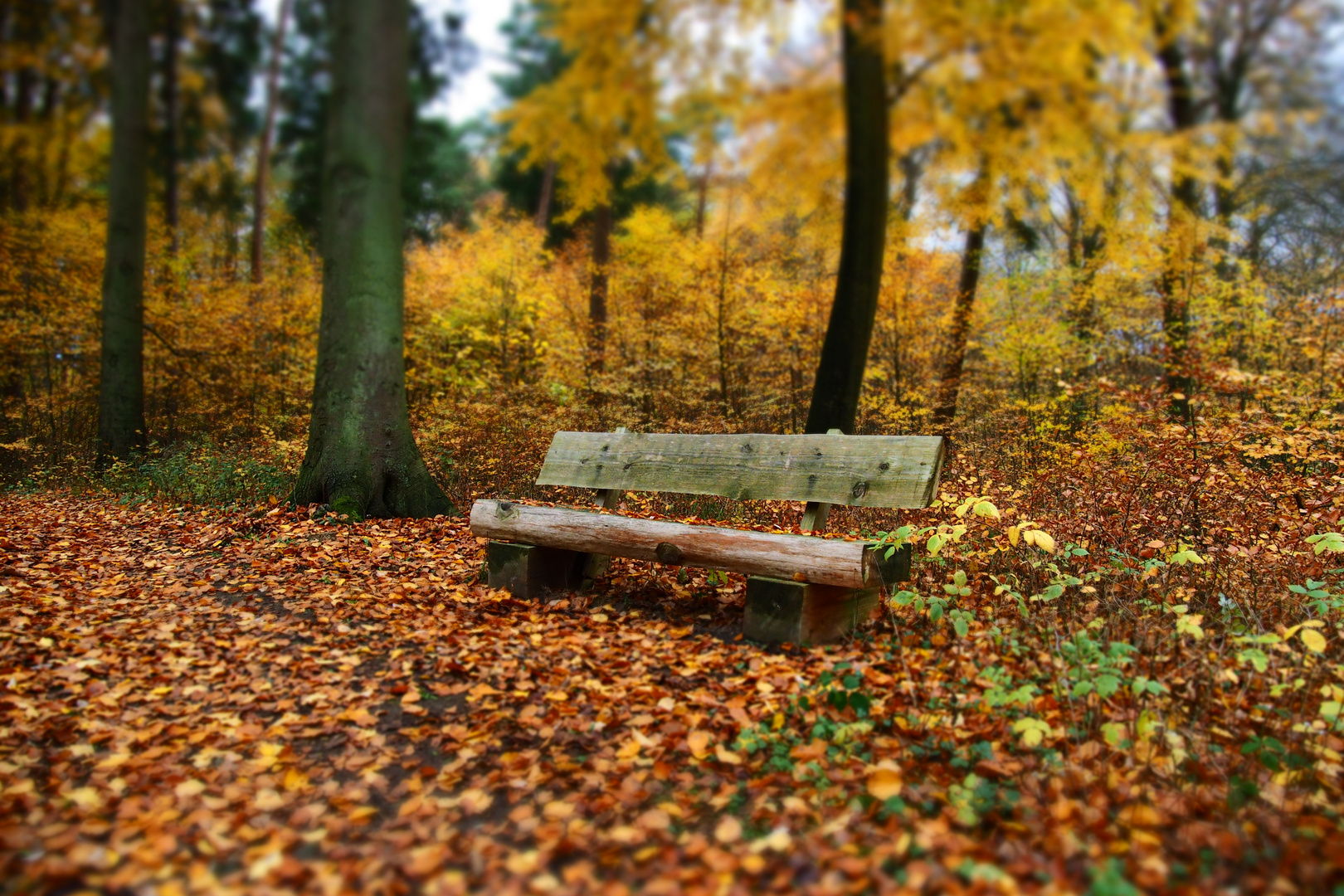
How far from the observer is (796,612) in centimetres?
306

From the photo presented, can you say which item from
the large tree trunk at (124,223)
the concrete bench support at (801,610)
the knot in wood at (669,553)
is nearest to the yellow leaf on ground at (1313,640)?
the concrete bench support at (801,610)

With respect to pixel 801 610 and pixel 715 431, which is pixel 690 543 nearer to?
pixel 801 610

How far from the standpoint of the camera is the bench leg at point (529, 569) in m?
3.97

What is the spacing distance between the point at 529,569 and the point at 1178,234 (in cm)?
844

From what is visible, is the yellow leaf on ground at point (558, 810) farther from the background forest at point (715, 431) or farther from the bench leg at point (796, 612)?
the bench leg at point (796, 612)

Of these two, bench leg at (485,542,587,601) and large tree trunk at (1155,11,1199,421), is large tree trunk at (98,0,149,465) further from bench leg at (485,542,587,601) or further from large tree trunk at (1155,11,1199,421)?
large tree trunk at (1155,11,1199,421)

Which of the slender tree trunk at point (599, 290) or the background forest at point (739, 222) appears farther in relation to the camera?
the slender tree trunk at point (599, 290)

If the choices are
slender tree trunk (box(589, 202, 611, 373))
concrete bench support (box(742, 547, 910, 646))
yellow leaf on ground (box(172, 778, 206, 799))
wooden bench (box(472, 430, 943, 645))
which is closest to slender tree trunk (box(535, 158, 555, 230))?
slender tree trunk (box(589, 202, 611, 373))

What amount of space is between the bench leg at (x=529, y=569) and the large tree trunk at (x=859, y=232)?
2.65 m

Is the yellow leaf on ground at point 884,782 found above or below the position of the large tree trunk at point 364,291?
below

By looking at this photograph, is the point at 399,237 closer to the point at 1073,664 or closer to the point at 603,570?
the point at 603,570

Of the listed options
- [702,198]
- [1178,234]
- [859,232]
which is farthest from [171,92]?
[1178,234]

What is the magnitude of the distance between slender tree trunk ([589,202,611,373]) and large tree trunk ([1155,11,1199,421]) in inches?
270

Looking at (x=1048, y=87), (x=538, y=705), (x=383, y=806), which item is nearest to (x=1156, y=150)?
(x=1048, y=87)
